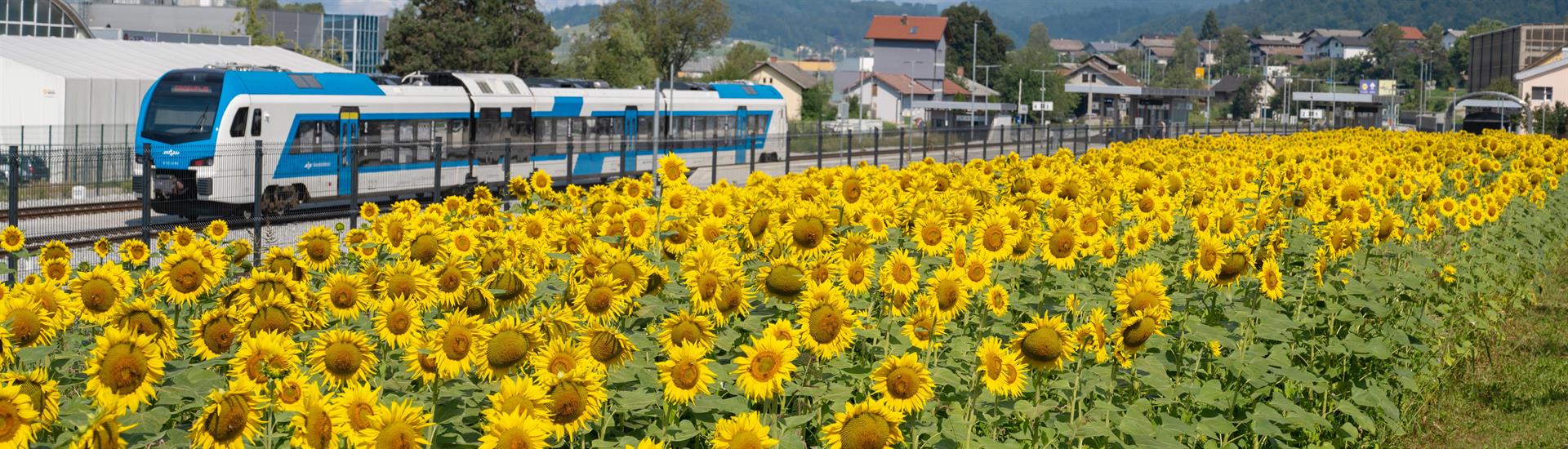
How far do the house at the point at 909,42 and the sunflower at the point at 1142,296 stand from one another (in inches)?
5849

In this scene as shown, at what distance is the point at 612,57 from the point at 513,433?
9584cm

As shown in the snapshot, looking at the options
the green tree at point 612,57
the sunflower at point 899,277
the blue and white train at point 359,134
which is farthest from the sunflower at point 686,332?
the green tree at point 612,57

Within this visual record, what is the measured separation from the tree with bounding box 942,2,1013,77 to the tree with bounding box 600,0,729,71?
5501cm

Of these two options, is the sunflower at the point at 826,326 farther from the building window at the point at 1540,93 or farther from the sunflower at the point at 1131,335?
the building window at the point at 1540,93

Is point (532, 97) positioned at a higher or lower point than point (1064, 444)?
higher

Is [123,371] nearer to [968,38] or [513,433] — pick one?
[513,433]

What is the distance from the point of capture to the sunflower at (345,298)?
589cm

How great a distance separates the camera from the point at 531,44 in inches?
3438

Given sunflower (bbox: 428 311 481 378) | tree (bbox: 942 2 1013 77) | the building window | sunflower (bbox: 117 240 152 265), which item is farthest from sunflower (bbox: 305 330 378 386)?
tree (bbox: 942 2 1013 77)

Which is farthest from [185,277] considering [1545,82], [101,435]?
Result: [1545,82]

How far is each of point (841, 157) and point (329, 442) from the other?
118 ft

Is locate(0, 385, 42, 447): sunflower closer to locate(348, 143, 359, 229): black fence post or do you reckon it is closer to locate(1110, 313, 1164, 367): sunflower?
locate(1110, 313, 1164, 367): sunflower

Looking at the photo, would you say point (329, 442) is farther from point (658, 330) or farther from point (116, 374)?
point (658, 330)

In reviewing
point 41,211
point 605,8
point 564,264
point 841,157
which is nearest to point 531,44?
point 605,8
